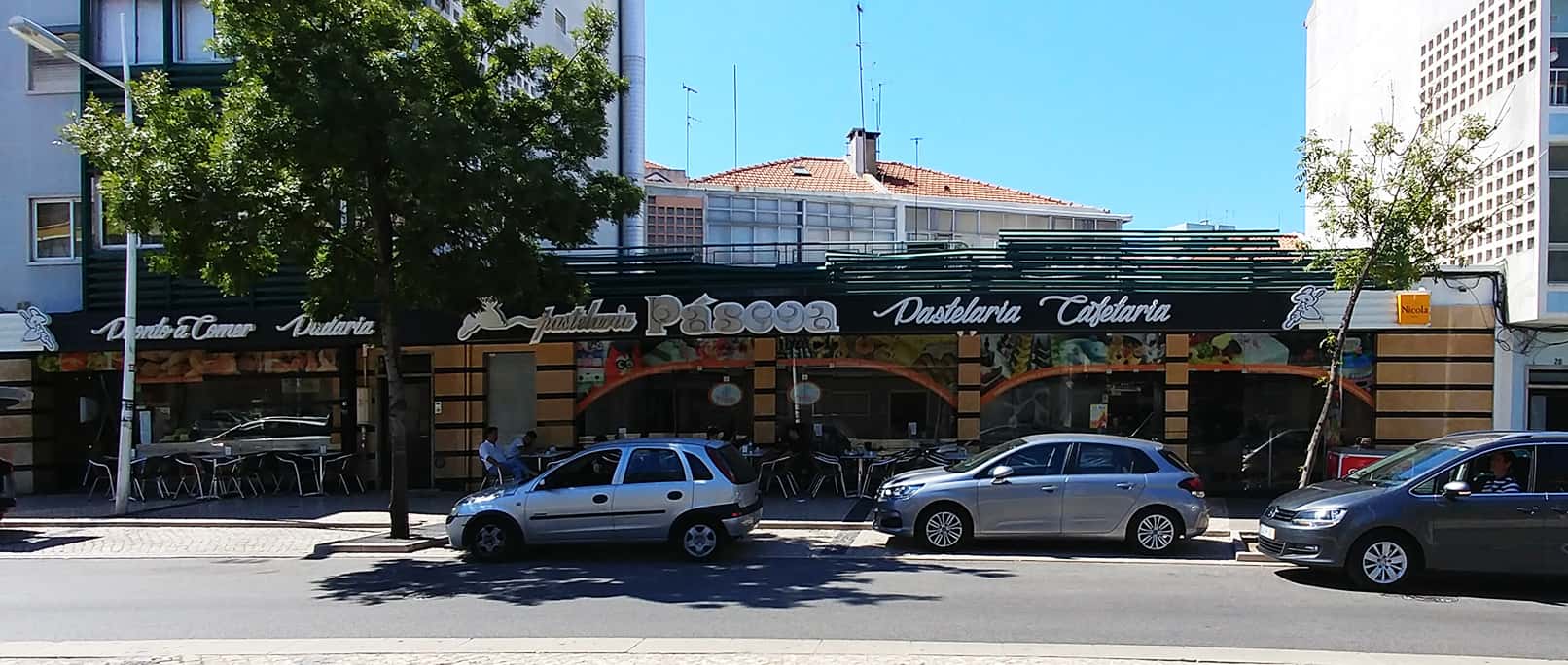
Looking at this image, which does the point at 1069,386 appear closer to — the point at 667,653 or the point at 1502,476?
the point at 1502,476

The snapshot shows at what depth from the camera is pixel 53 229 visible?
19812 mm

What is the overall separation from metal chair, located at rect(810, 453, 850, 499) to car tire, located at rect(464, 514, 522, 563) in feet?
20.3

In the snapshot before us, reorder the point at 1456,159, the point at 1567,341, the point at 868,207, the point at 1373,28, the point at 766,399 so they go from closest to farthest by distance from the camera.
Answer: the point at 1456,159, the point at 1567,341, the point at 766,399, the point at 1373,28, the point at 868,207

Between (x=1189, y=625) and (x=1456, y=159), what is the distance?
24.9 ft

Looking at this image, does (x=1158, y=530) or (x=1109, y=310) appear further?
(x=1109, y=310)

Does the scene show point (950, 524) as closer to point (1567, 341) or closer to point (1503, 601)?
point (1503, 601)

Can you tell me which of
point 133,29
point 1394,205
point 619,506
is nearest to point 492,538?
point 619,506

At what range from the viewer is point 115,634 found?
8.78 m

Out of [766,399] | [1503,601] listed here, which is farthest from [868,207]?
[1503,601]

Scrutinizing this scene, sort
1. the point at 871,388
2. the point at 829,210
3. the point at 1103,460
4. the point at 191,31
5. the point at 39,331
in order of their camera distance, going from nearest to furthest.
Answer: the point at 1103,460 → the point at 39,331 → the point at 871,388 → the point at 191,31 → the point at 829,210

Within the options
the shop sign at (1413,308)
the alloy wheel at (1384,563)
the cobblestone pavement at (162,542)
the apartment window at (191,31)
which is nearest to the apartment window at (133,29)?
the apartment window at (191,31)

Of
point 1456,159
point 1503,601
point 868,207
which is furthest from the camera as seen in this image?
point 868,207

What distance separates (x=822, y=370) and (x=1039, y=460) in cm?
629

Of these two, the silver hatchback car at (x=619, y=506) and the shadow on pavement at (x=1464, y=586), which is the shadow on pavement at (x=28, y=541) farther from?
the shadow on pavement at (x=1464, y=586)
